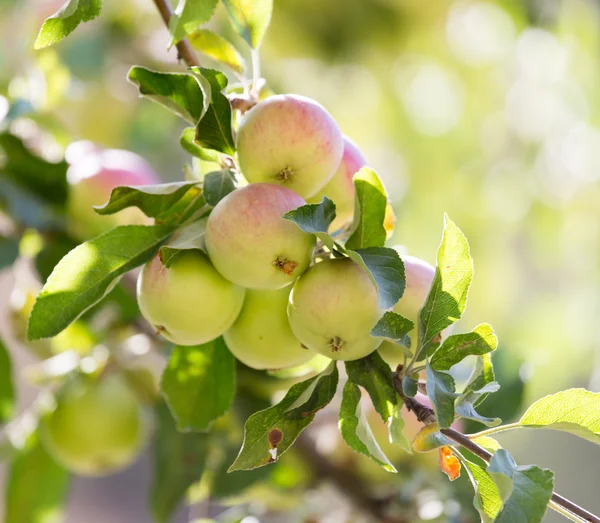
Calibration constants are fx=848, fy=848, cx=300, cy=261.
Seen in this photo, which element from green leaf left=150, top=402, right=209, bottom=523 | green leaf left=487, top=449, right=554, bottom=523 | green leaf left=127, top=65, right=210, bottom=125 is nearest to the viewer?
green leaf left=487, top=449, right=554, bottom=523

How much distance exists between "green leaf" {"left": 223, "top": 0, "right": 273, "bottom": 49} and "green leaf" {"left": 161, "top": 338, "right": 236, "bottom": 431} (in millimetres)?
197

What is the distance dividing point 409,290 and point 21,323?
1.69 feet

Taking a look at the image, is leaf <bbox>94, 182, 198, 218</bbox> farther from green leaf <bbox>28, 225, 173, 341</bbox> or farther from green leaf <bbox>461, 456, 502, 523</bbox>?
green leaf <bbox>461, 456, 502, 523</bbox>

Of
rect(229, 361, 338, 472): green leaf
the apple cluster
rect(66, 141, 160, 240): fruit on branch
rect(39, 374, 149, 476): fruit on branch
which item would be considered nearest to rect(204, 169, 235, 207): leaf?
the apple cluster

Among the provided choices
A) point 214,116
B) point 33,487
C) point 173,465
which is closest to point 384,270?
point 214,116

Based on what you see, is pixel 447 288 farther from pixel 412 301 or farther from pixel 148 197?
pixel 148 197

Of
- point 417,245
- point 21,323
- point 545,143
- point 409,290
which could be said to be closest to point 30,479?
point 21,323

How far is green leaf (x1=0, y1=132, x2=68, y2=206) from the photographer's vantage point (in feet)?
2.47

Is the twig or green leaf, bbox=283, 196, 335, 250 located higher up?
the twig

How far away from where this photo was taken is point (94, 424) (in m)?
0.79

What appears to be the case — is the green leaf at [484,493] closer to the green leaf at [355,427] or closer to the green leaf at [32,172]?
the green leaf at [355,427]

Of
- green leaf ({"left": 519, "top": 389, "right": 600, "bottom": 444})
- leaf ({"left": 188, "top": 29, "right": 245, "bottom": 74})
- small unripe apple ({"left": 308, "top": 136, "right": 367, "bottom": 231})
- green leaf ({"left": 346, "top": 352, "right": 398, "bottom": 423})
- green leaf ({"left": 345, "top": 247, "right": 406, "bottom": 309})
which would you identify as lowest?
green leaf ({"left": 346, "top": 352, "right": 398, "bottom": 423})

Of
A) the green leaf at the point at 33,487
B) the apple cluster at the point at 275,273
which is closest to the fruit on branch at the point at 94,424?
the green leaf at the point at 33,487

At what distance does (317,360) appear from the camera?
1.84 feet
